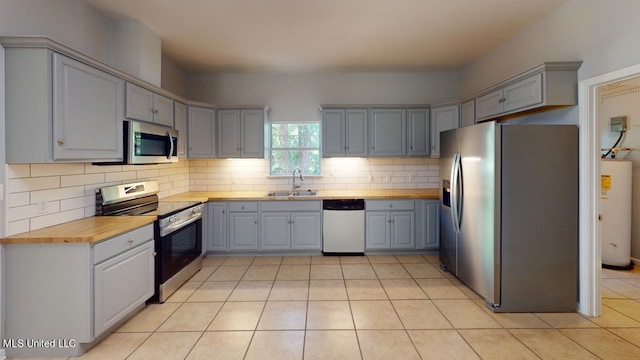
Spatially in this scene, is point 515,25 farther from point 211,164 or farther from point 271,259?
point 211,164

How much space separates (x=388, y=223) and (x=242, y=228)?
80.8 inches

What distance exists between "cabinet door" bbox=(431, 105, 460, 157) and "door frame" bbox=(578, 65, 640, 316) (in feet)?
5.81

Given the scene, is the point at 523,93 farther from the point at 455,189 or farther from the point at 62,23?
the point at 62,23

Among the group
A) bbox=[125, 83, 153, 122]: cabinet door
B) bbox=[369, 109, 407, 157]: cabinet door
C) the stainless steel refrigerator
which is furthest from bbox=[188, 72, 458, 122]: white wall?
the stainless steel refrigerator

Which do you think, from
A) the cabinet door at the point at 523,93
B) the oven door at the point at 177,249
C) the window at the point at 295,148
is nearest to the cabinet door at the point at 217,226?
the oven door at the point at 177,249

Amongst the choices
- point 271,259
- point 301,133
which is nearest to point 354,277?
point 271,259

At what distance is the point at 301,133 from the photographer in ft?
16.2

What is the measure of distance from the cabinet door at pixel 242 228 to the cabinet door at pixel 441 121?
2.78m

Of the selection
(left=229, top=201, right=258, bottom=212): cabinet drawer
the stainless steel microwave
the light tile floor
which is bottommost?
the light tile floor

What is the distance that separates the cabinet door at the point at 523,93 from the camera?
8.80 feet

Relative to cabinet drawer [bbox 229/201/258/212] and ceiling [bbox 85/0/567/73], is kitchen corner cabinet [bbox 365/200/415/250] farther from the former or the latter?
ceiling [bbox 85/0/567/73]

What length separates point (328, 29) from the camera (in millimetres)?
3297

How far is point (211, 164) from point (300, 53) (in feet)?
7.20

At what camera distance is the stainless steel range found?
2.87m
